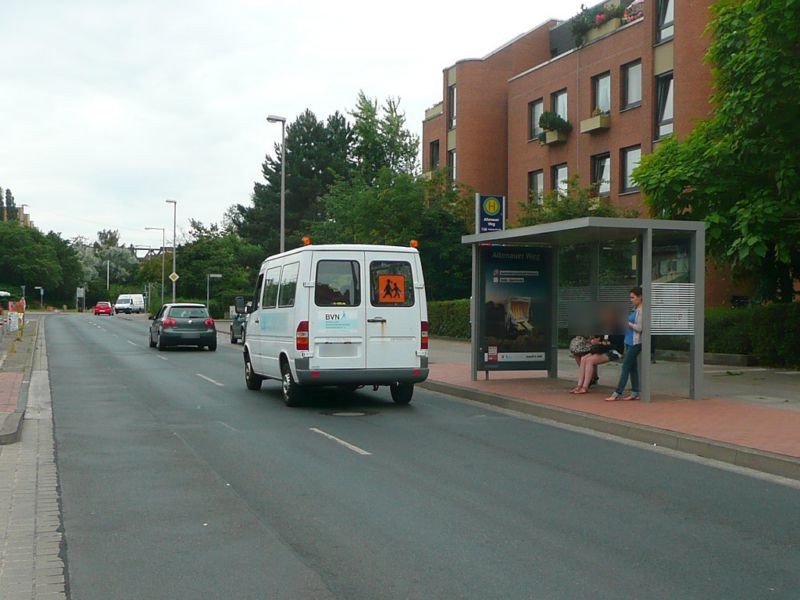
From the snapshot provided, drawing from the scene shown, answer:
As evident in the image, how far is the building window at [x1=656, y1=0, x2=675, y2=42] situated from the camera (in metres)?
30.8

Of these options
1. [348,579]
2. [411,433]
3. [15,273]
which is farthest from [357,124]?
[15,273]

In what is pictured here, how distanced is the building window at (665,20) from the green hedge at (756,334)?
12760 mm

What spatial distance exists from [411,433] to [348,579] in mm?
5930

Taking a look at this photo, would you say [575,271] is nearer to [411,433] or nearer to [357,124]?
[411,433]

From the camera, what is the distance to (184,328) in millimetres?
28797

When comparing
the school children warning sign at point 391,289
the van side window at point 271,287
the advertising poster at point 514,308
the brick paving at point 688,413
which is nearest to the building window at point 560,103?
the advertising poster at point 514,308

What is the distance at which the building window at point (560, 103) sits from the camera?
36.9m

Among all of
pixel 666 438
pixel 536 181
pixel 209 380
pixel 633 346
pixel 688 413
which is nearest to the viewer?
pixel 666 438

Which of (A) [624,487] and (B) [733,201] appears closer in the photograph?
(A) [624,487]

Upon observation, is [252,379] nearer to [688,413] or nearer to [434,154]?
[688,413]

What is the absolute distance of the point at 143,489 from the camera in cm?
779

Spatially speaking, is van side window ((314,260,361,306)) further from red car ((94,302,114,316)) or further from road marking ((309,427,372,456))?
red car ((94,302,114,316))

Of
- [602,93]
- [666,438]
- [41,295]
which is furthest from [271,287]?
[41,295]

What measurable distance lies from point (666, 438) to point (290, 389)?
5.79 m
